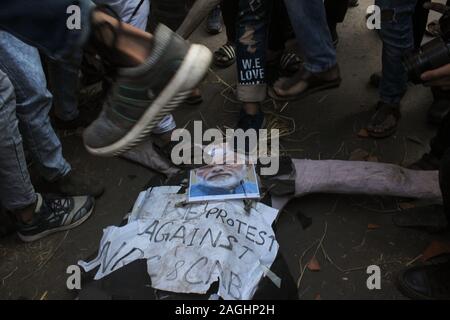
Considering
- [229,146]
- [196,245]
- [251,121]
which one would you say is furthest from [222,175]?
[251,121]

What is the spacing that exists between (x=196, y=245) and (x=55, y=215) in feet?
2.58

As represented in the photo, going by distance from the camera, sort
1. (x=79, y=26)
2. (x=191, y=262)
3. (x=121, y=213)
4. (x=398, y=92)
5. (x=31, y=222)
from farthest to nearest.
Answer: (x=398, y=92) → (x=121, y=213) → (x=31, y=222) → (x=191, y=262) → (x=79, y=26)

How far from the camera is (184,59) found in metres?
1.45

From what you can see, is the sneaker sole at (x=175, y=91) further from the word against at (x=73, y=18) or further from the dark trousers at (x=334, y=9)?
the dark trousers at (x=334, y=9)

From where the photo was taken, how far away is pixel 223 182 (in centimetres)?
206

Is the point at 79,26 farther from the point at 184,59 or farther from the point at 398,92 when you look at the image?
the point at 398,92

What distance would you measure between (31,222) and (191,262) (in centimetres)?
85

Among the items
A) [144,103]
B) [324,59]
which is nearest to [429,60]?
[324,59]

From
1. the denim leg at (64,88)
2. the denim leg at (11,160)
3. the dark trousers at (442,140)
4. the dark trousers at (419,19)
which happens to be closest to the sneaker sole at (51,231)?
the denim leg at (11,160)

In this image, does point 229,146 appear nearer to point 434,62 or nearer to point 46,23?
point 434,62

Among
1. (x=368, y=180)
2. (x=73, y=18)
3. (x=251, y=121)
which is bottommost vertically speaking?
(x=368, y=180)

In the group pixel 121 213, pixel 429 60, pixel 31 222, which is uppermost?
pixel 429 60

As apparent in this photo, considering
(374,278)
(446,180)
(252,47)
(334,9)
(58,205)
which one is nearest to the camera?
(446,180)

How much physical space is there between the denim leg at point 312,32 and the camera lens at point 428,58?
1.62 ft
